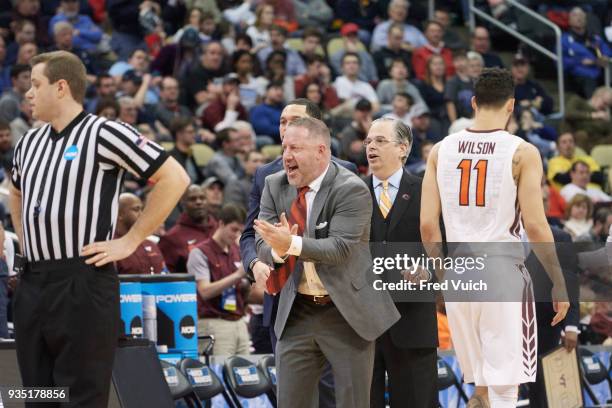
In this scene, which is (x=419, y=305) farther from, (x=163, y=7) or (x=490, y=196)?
(x=163, y=7)

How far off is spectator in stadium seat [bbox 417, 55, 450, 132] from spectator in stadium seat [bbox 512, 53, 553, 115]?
4.07 feet

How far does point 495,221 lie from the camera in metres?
6.43

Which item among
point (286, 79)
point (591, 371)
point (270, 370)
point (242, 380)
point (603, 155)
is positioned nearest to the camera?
point (242, 380)

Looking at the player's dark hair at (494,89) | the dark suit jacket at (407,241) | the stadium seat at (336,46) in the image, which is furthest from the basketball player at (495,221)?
the stadium seat at (336,46)

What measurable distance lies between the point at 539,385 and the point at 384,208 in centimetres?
241

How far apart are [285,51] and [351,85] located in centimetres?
91

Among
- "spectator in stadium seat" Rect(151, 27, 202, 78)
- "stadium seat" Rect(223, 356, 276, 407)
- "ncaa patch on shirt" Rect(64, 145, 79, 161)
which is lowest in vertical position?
"stadium seat" Rect(223, 356, 276, 407)

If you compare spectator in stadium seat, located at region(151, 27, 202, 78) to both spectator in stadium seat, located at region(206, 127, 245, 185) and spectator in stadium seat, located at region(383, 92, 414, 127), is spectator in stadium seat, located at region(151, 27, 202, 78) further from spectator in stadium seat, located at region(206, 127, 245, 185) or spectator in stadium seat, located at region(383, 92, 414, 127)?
spectator in stadium seat, located at region(383, 92, 414, 127)

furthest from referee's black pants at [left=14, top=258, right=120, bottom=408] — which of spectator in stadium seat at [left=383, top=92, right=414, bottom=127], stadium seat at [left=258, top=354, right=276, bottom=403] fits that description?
spectator in stadium seat at [left=383, top=92, right=414, bottom=127]

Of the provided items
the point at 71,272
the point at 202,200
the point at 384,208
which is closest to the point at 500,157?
the point at 384,208

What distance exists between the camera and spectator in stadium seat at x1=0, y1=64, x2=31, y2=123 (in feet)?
40.8

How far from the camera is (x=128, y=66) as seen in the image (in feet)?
47.8

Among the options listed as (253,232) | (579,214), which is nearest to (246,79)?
(579,214)

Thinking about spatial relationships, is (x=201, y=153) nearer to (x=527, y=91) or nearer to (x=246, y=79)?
(x=246, y=79)
